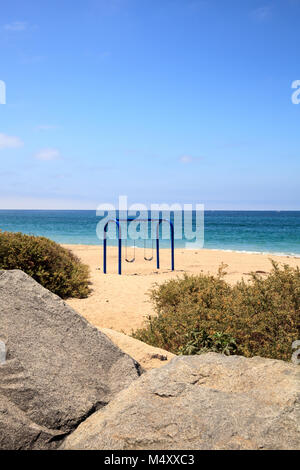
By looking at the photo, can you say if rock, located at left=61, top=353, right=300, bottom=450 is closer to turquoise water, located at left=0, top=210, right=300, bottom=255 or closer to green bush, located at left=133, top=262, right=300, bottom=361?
green bush, located at left=133, top=262, right=300, bottom=361

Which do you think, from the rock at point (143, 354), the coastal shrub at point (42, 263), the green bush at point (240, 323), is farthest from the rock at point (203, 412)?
the coastal shrub at point (42, 263)

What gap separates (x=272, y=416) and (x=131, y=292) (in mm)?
8364

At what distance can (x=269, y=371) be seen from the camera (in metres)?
3.16

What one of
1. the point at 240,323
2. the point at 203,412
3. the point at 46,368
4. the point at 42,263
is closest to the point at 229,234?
the point at 42,263

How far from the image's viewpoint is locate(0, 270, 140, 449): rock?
10.0 ft

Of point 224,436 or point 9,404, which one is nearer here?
point 224,436

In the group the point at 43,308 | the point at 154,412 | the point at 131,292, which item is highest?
the point at 43,308

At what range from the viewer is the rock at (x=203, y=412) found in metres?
2.51

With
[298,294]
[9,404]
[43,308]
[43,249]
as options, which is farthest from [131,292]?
[9,404]

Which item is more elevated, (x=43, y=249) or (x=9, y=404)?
(x=43, y=249)

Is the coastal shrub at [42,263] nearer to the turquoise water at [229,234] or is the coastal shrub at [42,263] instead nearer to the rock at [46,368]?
the rock at [46,368]

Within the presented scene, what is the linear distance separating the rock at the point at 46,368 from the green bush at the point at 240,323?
5.62 feet

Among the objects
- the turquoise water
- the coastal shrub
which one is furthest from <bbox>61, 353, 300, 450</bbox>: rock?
the turquoise water
